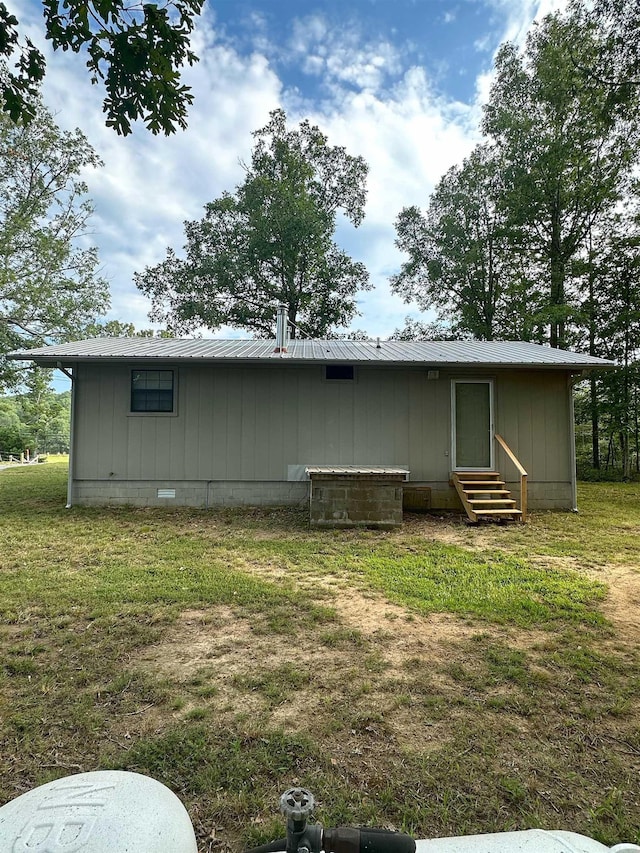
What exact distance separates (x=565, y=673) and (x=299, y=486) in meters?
4.99

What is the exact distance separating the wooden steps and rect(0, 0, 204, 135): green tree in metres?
5.71

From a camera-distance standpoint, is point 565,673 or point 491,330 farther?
point 491,330

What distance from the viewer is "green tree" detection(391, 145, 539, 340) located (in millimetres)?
14906

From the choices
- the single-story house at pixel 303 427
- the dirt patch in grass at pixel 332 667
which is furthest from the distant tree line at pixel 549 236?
the dirt patch in grass at pixel 332 667

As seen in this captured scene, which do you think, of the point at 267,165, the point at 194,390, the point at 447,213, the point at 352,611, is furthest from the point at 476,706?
the point at 267,165

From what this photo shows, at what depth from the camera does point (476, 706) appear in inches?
77.6

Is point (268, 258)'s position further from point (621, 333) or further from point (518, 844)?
point (518, 844)

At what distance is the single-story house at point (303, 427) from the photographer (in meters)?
6.87

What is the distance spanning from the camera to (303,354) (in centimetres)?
698

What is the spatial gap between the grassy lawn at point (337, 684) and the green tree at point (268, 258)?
13207 mm

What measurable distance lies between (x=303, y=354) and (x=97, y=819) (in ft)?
21.5

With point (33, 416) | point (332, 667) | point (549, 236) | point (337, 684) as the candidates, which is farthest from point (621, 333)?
point (33, 416)

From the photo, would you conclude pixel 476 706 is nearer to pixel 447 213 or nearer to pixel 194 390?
pixel 194 390

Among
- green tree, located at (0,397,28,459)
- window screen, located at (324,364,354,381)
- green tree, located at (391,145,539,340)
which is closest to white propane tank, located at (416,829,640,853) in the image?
window screen, located at (324,364,354,381)
